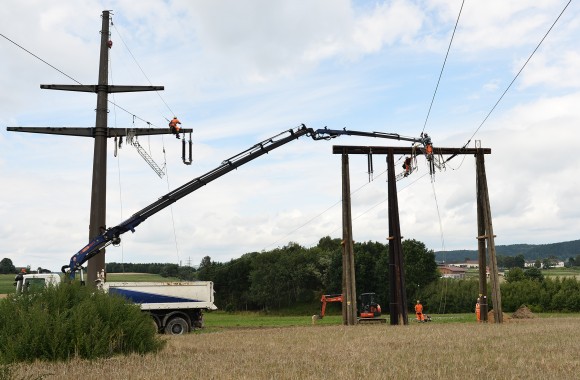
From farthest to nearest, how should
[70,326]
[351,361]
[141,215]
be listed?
[141,215]
[70,326]
[351,361]

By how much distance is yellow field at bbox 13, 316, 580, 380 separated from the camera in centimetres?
1384

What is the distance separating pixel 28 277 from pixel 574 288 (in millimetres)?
54182

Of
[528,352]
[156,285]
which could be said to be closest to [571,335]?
[528,352]

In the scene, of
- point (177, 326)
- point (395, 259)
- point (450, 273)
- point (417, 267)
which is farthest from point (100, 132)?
point (450, 273)

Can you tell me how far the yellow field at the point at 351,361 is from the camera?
1384cm

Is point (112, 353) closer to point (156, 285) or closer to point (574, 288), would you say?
point (156, 285)

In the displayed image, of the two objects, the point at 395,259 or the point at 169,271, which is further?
the point at 169,271

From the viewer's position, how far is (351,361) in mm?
16375

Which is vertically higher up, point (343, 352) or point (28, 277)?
point (28, 277)

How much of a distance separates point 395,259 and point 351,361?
19853 mm

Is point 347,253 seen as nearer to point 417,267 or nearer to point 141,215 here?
point 141,215

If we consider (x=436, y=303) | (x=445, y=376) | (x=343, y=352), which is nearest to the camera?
(x=445, y=376)

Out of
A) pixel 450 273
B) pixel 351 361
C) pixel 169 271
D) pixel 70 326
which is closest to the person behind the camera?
pixel 351 361

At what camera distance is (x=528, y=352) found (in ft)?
59.2
